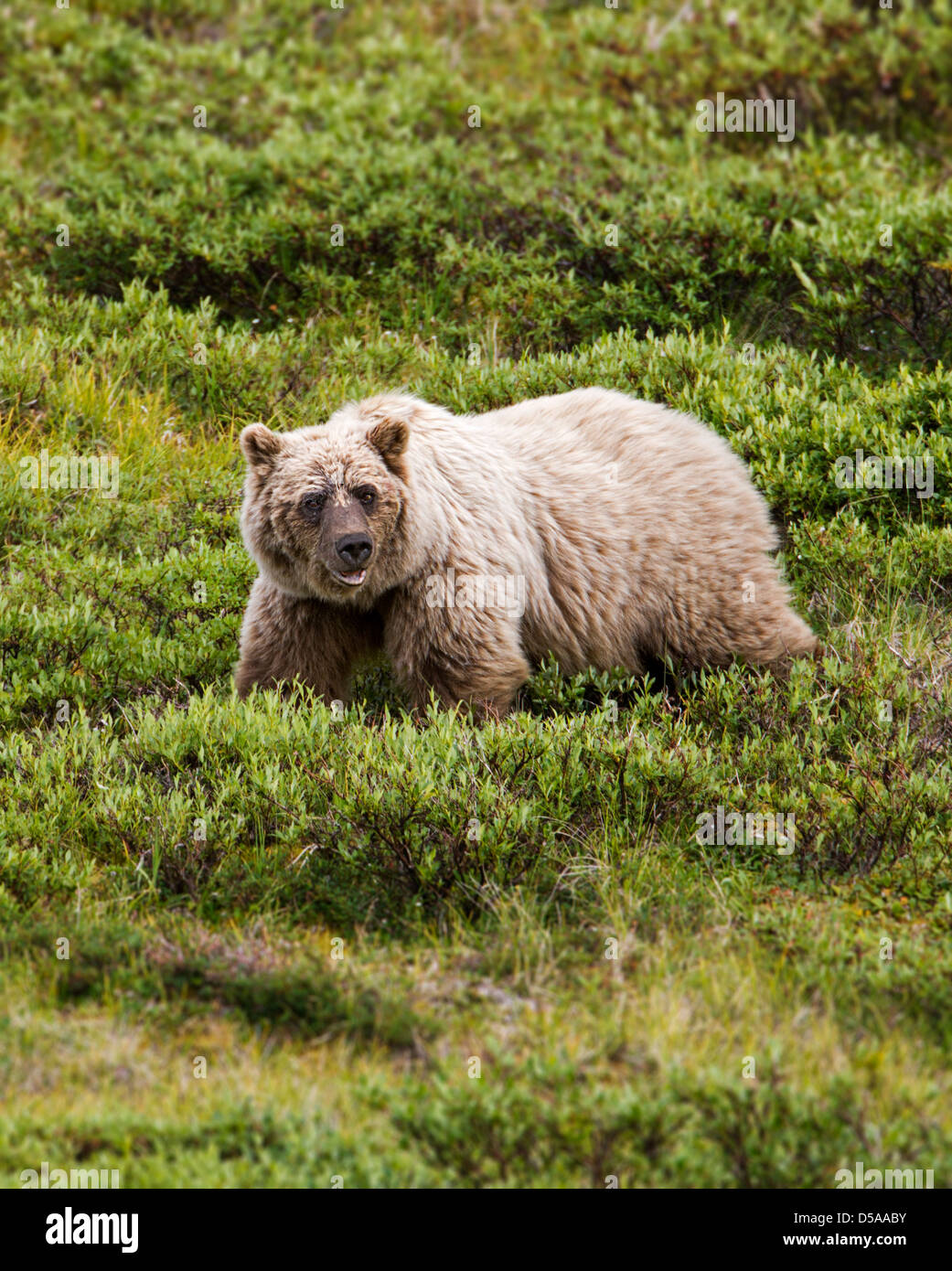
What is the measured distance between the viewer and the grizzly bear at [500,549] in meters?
6.01

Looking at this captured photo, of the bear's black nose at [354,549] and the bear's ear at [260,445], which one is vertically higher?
the bear's ear at [260,445]

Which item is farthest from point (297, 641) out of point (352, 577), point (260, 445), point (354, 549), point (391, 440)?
point (391, 440)

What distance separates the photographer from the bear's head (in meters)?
5.88

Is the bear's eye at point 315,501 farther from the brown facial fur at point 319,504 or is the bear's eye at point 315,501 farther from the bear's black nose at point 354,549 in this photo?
the bear's black nose at point 354,549

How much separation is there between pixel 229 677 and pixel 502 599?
1.52 m

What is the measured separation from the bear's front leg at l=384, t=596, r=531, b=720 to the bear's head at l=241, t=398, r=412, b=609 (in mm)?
216

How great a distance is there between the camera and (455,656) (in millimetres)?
6051

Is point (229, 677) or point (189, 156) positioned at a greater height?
point (189, 156)

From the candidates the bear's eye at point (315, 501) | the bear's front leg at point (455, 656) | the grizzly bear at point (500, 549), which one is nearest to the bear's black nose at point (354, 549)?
the grizzly bear at point (500, 549)

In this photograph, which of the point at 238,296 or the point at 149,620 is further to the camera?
the point at 238,296

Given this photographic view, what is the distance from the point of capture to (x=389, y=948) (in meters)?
4.77

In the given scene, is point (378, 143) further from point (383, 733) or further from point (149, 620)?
point (383, 733)

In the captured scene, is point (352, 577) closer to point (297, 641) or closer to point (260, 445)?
point (297, 641)

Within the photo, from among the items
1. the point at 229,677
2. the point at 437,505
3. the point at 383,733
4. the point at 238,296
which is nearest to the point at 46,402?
the point at 238,296
